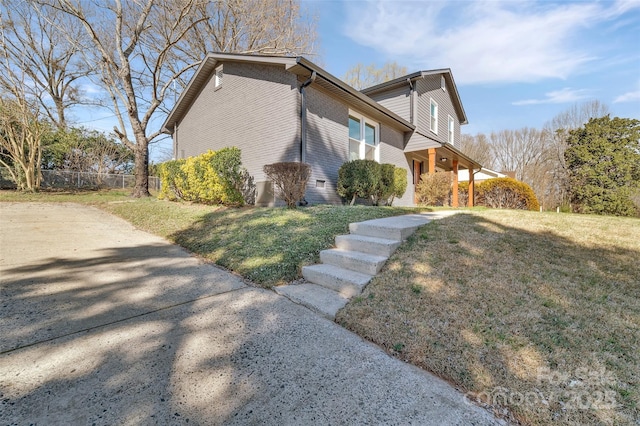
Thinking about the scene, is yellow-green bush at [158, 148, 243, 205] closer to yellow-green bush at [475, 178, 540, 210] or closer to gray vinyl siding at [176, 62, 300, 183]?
gray vinyl siding at [176, 62, 300, 183]

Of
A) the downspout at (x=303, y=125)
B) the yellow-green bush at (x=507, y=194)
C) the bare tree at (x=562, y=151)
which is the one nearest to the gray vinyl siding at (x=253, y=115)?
the downspout at (x=303, y=125)

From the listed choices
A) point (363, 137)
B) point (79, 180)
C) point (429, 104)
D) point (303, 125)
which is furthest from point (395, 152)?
point (79, 180)

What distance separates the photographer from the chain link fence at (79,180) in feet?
53.1

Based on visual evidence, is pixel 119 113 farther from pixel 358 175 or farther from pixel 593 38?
pixel 593 38

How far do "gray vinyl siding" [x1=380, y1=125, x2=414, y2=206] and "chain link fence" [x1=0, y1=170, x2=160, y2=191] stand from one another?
57.4 ft

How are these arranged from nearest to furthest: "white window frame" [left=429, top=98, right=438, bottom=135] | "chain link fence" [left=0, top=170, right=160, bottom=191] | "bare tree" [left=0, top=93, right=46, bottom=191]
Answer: "bare tree" [left=0, top=93, right=46, bottom=191]
"white window frame" [left=429, top=98, right=438, bottom=135]
"chain link fence" [left=0, top=170, right=160, bottom=191]

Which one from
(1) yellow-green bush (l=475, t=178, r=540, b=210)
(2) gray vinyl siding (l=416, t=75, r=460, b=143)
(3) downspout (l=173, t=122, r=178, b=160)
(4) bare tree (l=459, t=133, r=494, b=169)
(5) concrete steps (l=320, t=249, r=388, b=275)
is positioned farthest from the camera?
(4) bare tree (l=459, t=133, r=494, b=169)

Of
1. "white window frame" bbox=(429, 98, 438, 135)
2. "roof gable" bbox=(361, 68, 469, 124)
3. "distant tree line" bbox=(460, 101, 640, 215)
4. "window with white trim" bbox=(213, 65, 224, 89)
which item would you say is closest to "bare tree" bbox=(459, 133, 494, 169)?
"distant tree line" bbox=(460, 101, 640, 215)

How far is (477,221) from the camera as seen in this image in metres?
4.86

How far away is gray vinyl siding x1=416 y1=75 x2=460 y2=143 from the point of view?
494 inches

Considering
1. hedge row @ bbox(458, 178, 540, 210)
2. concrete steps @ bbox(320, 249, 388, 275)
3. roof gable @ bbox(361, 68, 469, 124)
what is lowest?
concrete steps @ bbox(320, 249, 388, 275)

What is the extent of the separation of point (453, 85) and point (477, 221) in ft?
41.8

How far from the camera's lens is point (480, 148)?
31828mm

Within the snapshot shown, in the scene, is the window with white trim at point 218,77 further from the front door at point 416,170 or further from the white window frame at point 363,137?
the front door at point 416,170
